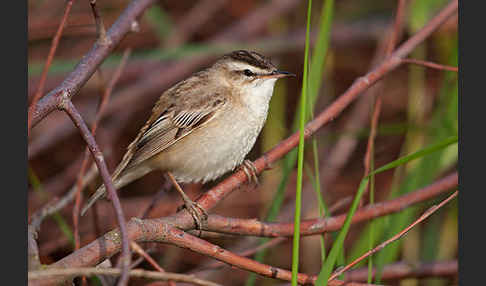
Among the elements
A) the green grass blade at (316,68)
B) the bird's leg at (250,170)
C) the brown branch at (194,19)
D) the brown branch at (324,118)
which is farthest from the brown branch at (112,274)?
the brown branch at (194,19)

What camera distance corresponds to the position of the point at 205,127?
304cm

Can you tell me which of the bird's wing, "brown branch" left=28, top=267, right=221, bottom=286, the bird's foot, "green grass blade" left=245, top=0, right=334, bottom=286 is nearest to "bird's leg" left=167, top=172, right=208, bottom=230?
the bird's foot

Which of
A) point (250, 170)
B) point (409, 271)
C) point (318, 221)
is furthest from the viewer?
point (409, 271)

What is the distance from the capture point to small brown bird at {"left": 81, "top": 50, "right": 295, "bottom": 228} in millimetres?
2986

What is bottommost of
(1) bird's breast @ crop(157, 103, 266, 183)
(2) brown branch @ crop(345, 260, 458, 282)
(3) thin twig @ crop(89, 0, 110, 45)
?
(2) brown branch @ crop(345, 260, 458, 282)

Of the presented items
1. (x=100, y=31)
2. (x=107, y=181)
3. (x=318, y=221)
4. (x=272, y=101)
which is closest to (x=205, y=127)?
(x=318, y=221)

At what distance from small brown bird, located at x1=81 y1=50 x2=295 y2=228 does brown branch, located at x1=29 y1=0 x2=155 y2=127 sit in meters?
0.88

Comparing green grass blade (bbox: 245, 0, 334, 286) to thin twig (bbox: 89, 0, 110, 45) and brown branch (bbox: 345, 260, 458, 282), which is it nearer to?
brown branch (bbox: 345, 260, 458, 282)

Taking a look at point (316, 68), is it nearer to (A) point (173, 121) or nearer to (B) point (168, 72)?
(A) point (173, 121)

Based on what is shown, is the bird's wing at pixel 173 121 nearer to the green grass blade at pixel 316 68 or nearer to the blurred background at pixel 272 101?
the green grass blade at pixel 316 68

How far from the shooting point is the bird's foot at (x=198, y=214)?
2.05 meters

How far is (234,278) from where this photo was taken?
4832 millimetres

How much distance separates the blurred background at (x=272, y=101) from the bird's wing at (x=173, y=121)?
3.98 feet

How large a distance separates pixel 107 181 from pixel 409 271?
6.76ft
